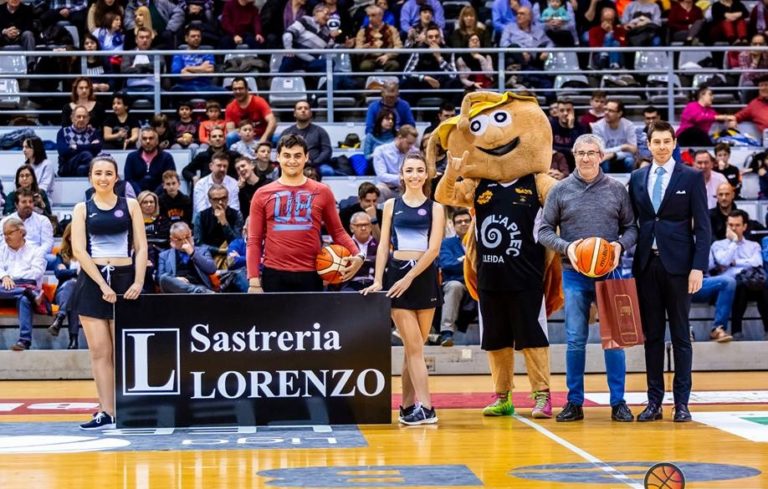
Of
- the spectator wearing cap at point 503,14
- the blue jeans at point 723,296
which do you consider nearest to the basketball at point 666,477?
the blue jeans at point 723,296

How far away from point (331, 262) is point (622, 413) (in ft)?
7.01

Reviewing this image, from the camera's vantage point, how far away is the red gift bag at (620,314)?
8.70 meters

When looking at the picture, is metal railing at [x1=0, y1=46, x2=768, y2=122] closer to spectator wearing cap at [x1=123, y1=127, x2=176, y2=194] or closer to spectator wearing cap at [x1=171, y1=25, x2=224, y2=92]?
spectator wearing cap at [x1=171, y1=25, x2=224, y2=92]

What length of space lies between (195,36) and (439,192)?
7.90 m

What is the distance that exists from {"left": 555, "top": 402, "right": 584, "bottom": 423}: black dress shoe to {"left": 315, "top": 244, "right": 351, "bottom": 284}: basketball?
171 cm

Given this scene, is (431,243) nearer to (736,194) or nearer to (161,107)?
(736,194)

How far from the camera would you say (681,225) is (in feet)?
28.8

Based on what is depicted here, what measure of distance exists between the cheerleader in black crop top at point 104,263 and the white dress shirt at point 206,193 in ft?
18.5

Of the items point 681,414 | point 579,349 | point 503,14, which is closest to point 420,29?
point 503,14

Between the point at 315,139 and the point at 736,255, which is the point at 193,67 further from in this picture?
the point at 736,255

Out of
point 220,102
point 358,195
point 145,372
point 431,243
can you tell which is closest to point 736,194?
point 358,195

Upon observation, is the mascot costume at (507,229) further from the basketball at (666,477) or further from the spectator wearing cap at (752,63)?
the spectator wearing cap at (752,63)

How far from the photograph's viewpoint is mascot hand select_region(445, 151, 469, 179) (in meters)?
9.35

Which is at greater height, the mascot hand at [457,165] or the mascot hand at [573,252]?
the mascot hand at [457,165]
